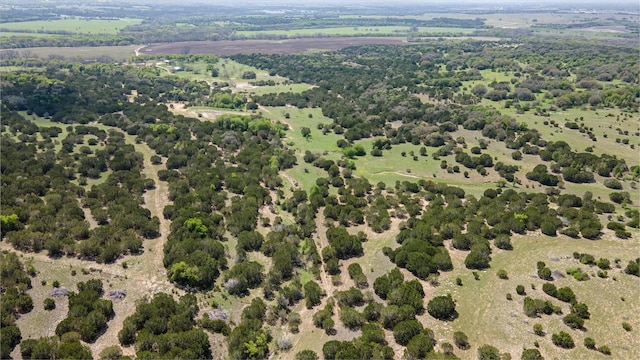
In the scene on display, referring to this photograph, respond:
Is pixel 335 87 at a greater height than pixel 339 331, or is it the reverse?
pixel 335 87

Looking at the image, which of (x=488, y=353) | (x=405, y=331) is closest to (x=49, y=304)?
(x=405, y=331)

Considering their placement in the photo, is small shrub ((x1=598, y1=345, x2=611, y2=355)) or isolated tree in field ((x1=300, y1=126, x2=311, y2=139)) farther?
isolated tree in field ((x1=300, y1=126, x2=311, y2=139))

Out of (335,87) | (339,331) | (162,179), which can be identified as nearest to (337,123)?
(335,87)

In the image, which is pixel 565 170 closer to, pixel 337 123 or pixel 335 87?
pixel 337 123

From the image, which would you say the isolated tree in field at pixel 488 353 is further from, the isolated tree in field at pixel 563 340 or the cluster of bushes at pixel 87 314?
the cluster of bushes at pixel 87 314

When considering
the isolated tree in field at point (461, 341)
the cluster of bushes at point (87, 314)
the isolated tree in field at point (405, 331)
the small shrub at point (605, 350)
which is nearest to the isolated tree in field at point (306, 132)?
the cluster of bushes at point (87, 314)

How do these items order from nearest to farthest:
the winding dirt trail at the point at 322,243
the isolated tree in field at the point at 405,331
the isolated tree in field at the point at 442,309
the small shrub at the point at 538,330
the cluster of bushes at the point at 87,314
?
the cluster of bushes at the point at 87,314 → the isolated tree in field at the point at 405,331 → the small shrub at the point at 538,330 → the isolated tree in field at the point at 442,309 → the winding dirt trail at the point at 322,243

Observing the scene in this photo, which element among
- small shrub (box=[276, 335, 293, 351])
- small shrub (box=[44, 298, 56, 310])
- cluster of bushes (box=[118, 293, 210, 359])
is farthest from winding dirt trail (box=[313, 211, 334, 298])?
small shrub (box=[44, 298, 56, 310])

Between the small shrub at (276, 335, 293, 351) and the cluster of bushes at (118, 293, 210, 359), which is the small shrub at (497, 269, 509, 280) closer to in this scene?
the small shrub at (276, 335, 293, 351)
